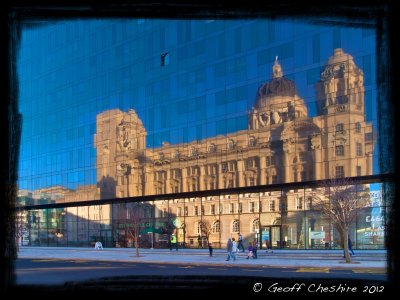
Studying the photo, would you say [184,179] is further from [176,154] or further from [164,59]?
[164,59]

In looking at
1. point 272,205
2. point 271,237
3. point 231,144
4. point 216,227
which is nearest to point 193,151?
point 231,144

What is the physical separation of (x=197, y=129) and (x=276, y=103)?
10447mm

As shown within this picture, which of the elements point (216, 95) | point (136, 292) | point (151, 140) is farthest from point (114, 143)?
point (136, 292)

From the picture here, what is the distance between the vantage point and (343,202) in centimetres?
3075

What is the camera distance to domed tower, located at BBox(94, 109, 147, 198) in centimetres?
5484

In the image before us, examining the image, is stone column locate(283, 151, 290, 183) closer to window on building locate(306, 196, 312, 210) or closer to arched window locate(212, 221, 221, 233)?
window on building locate(306, 196, 312, 210)

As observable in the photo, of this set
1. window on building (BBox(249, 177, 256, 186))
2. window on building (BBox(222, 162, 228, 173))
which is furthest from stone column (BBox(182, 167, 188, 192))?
window on building (BBox(249, 177, 256, 186))

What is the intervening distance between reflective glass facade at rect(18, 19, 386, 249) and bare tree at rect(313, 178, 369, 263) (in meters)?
1.66

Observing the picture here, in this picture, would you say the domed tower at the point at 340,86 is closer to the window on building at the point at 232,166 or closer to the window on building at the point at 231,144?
the window on building at the point at 231,144

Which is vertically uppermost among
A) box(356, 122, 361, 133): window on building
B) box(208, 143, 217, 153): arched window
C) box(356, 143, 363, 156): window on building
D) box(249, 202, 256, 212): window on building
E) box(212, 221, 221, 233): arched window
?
box(356, 122, 361, 133): window on building

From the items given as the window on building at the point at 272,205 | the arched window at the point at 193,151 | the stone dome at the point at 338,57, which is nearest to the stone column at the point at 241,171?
the window on building at the point at 272,205

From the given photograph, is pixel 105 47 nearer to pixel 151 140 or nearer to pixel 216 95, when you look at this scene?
pixel 151 140

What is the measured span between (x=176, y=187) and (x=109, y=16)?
157 ft

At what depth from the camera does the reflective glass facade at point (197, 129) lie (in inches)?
1522
